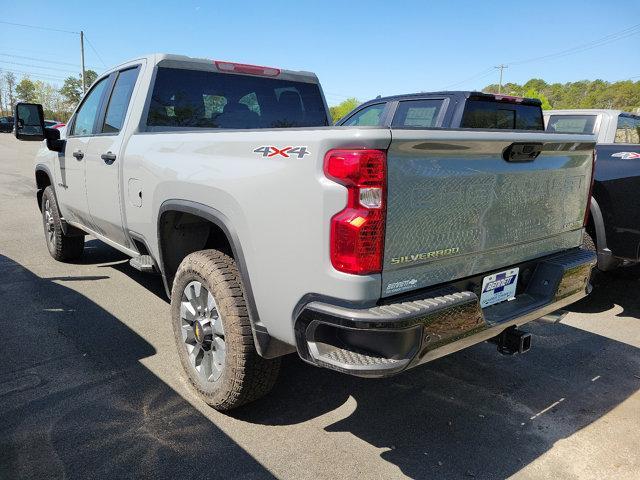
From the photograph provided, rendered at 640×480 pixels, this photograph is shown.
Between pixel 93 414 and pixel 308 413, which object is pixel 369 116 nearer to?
pixel 308 413

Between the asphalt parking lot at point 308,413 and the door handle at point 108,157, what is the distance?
1.30 metres

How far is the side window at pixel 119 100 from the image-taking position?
3838mm

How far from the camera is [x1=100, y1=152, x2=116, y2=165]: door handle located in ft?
12.1

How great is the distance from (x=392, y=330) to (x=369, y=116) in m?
5.25

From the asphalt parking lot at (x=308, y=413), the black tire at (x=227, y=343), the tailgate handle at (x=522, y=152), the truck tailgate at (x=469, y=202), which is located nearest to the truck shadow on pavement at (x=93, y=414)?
the asphalt parking lot at (x=308, y=413)

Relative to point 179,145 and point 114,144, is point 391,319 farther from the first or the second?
point 114,144

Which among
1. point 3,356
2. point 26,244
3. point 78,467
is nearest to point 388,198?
point 78,467

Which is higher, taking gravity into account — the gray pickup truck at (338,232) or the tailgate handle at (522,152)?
the tailgate handle at (522,152)

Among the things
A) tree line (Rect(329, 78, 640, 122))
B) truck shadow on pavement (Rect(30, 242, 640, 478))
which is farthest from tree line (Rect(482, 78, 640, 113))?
truck shadow on pavement (Rect(30, 242, 640, 478))

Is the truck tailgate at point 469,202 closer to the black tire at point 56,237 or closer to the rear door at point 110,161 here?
the rear door at point 110,161

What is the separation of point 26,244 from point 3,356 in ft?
11.9

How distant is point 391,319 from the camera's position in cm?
194

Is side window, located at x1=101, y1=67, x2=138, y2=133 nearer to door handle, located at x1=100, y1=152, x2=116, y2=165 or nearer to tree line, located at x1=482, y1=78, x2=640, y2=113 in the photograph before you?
door handle, located at x1=100, y1=152, x2=116, y2=165

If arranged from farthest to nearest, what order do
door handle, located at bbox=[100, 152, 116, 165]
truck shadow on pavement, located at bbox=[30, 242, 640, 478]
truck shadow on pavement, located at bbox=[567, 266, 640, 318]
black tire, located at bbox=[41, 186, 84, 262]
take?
black tire, located at bbox=[41, 186, 84, 262] < truck shadow on pavement, located at bbox=[567, 266, 640, 318] < door handle, located at bbox=[100, 152, 116, 165] < truck shadow on pavement, located at bbox=[30, 242, 640, 478]
